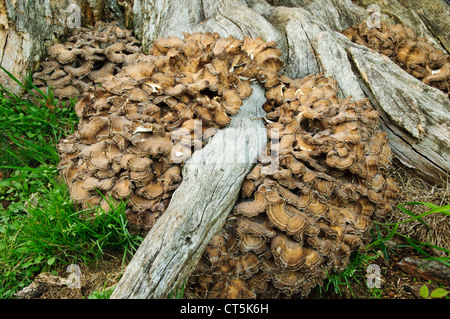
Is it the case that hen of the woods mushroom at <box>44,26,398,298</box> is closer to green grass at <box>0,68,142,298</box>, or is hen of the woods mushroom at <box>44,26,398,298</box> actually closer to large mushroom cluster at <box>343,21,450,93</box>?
green grass at <box>0,68,142,298</box>

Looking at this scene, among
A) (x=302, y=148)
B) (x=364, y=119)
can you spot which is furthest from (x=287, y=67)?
(x=302, y=148)

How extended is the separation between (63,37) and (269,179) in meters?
4.18

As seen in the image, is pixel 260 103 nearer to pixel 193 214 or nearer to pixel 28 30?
pixel 193 214

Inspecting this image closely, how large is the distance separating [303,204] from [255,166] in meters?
0.60

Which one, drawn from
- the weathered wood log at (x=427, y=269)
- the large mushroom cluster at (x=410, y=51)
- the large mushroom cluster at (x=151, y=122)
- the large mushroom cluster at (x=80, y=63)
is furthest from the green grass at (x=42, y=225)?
the large mushroom cluster at (x=410, y=51)

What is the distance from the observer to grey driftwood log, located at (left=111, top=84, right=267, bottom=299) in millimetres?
2875

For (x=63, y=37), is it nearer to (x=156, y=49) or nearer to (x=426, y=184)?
(x=156, y=49)

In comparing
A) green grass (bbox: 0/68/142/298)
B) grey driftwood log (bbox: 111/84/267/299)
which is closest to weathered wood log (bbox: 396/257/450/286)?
grey driftwood log (bbox: 111/84/267/299)

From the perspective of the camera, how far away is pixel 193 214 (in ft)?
10.4

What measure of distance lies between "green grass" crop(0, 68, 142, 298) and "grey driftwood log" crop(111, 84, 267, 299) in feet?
1.99

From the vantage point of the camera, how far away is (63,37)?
5.45m

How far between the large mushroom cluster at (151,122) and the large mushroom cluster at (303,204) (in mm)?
Result: 663

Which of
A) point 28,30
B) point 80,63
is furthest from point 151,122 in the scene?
point 28,30

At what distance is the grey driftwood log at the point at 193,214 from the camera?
2.88 metres
